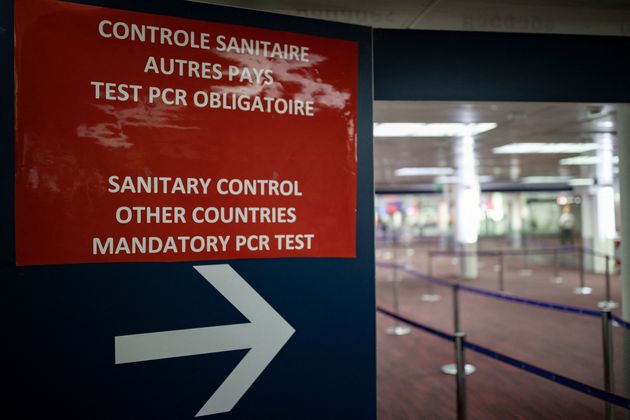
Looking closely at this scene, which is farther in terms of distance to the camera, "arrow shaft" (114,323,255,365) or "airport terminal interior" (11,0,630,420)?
"airport terminal interior" (11,0,630,420)

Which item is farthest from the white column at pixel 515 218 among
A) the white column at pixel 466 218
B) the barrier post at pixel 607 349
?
the barrier post at pixel 607 349

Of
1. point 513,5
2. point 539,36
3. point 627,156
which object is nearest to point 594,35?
point 539,36

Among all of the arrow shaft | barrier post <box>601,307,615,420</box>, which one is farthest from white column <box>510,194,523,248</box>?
the arrow shaft

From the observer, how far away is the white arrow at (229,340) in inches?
77.0

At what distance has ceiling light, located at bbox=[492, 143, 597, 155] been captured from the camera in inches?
307

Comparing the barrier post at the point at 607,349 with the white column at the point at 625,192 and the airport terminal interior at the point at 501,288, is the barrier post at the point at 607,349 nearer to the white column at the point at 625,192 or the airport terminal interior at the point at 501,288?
the airport terminal interior at the point at 501,288

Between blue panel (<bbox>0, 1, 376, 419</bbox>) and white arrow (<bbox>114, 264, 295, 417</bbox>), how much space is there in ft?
0.10

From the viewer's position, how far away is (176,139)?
6.57 feet

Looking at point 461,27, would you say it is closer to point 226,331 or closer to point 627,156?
point 627,156

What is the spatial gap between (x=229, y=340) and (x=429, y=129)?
201 inches

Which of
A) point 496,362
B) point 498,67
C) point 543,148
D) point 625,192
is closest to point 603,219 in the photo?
point 543,148

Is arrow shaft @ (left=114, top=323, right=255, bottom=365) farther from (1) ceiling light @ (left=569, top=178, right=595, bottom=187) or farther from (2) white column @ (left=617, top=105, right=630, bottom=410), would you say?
(1) ceiling light @ (left=569, top=178, right=595, bottom=187)

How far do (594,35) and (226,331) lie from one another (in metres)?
3.09

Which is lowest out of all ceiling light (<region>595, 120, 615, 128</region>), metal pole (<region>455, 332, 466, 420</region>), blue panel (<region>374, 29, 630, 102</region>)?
metal pole (<region>455, 332, 466, 420</region>)
